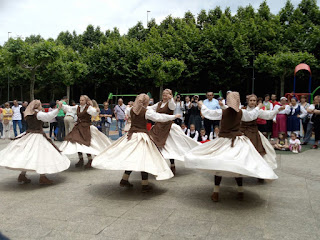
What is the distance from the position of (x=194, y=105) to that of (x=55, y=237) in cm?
887

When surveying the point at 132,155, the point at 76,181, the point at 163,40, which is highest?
the point at 163,40

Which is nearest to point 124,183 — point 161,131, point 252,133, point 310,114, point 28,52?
point 161,131

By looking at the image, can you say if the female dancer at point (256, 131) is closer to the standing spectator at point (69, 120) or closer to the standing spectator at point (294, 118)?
the standing spectator at point (294, 118)

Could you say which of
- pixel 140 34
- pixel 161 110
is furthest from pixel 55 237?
pixel 140 34

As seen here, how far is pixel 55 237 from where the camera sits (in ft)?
11.9

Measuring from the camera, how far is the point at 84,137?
730 cm

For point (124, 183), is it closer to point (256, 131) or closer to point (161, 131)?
point (161, 131)

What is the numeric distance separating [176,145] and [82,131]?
7.19ft

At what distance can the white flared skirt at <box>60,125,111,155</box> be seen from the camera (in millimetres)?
7016

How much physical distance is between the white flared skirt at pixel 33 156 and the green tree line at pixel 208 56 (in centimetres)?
2035

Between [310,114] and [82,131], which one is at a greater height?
[310,114]

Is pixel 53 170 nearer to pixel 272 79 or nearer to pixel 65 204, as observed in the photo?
pixel 65 204

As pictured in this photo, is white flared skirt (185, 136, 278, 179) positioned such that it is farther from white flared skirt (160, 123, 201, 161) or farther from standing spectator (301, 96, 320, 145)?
standing spectator (301, 96, 320, 145)

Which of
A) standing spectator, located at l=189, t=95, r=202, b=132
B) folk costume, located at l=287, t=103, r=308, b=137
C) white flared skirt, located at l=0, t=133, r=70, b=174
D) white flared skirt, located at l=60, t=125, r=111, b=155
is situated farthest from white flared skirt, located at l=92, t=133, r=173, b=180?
folk costume, located at l=287, t=103, r=308, b=137
